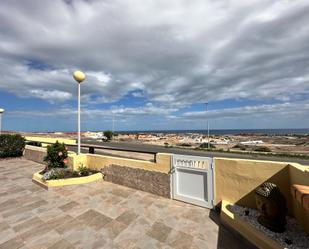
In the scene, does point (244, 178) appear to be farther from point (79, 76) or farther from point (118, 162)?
point (79, 76)

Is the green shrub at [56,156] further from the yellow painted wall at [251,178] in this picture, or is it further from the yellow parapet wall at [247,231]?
the yellow parapet wall at [247,231]

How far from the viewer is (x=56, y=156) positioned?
7113 millimetres

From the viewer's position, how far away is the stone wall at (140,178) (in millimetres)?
5359

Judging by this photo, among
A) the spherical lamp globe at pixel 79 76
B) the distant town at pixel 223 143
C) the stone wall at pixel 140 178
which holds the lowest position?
the distant town at pixel 223 143

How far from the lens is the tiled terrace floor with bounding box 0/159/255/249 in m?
3.26

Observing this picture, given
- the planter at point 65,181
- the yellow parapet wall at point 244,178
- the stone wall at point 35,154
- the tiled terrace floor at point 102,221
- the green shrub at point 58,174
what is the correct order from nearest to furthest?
the tiled terrace floor at point 102,221 → the yellow parapet wall at point 244,178 → the planter at point 65,181 → the green shrub at point 58,174 → the stone wall at point 35,154

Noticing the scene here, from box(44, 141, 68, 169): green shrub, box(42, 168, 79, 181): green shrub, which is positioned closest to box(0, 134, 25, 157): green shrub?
box(44, 141, 68, 169): green shrub

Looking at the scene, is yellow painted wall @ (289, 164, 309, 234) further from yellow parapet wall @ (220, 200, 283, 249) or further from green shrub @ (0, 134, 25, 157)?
green shrub @ (0, 134, 25, 157)

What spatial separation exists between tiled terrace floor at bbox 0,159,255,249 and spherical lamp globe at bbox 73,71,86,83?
4381 millimetres

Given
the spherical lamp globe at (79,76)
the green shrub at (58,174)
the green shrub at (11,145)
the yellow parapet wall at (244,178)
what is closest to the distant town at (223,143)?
the yellow parapet wall at (244,178)

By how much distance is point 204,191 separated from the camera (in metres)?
4.71

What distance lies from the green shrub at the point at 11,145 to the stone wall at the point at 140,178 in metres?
8.49

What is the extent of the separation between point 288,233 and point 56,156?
7.60 metres

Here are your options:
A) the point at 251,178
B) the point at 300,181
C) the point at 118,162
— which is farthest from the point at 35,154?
the point at 300,181
